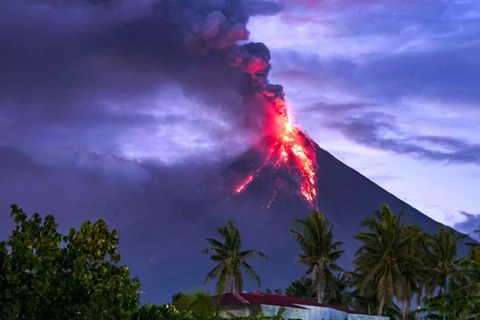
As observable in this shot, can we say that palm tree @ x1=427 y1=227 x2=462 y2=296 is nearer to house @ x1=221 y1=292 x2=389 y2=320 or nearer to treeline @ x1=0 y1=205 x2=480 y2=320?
treeline @ x1=0 y1=205 x2=480 y2=320

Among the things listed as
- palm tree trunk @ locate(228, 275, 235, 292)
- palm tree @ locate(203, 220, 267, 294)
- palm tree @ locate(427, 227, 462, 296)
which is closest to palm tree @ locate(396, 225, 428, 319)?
palm tree @ locate(427, 227, 462, 296)

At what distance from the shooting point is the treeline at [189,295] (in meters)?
23.3

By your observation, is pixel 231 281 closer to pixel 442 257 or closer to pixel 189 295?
pixel 442 257

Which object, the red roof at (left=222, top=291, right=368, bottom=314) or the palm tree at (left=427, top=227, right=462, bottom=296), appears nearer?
the red roof at (left=222, top=291, right=368, bottom=314)

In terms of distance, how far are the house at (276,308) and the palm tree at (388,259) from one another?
19.5 m

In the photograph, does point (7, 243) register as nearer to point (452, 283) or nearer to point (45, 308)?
point (45, 308)

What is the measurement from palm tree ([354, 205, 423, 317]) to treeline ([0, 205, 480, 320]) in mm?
93

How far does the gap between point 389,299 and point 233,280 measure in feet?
55.3

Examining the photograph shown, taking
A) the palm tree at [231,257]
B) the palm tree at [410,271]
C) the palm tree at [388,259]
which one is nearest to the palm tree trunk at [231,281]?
the palm tree at [231,257]

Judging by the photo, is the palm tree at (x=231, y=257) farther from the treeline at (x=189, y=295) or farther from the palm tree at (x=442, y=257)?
the palm tree at (x=442, y=257)

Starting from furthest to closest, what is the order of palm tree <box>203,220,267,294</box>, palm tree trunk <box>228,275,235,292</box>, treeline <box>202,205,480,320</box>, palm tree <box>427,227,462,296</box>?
palm tree <box>203,220,267,294</box>
palm tree trunk <box>228,275,235,292</box>
palm tree <box>427,227,462,296</box>
treeline <box>202,205,480,320</box>

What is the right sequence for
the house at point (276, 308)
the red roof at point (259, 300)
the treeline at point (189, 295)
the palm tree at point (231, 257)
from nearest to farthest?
the treeline at point (189, 295) → the house at point (276, 308) → the red roof at point (259, 300) → the palm tree at point (231, 257)

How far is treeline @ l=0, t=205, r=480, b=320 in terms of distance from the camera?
2331 cm

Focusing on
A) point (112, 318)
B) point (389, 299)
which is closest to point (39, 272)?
point (112, 318)
